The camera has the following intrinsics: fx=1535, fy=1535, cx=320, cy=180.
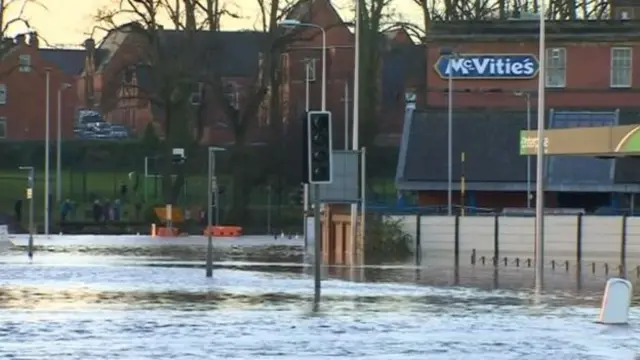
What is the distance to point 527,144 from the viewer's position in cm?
4822

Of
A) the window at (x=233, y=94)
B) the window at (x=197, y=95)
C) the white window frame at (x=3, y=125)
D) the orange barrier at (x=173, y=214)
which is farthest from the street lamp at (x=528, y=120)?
the white window frame at (x=3, y=125)

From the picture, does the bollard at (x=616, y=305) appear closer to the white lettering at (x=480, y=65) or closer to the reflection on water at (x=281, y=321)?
the reflection on water at (x=281, y=321)

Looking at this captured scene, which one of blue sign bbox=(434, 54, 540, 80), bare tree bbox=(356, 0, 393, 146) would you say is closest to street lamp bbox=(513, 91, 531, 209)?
blue sign bbox=(434, 54, 540, 80)

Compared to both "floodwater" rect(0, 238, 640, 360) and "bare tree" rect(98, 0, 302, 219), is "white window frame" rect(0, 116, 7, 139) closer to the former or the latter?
"bare tree" rect(98, 0, 302, 219)

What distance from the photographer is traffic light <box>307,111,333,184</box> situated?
25766 mm

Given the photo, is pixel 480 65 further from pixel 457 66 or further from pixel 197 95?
pixel 197 95

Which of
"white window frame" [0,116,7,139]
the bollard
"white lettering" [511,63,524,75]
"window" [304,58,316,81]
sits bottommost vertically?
the bollard

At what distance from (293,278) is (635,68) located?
4109cm

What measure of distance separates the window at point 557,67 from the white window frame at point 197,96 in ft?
58.2

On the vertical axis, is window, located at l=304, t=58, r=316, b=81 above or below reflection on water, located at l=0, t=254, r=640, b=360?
above

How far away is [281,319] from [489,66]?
51.1 m

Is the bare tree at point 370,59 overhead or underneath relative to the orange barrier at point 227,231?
overhead

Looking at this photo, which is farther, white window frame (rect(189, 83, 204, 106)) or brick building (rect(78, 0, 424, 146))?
white window frame (rect(189, 83, 204, 106))

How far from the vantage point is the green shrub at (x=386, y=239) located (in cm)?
4903
